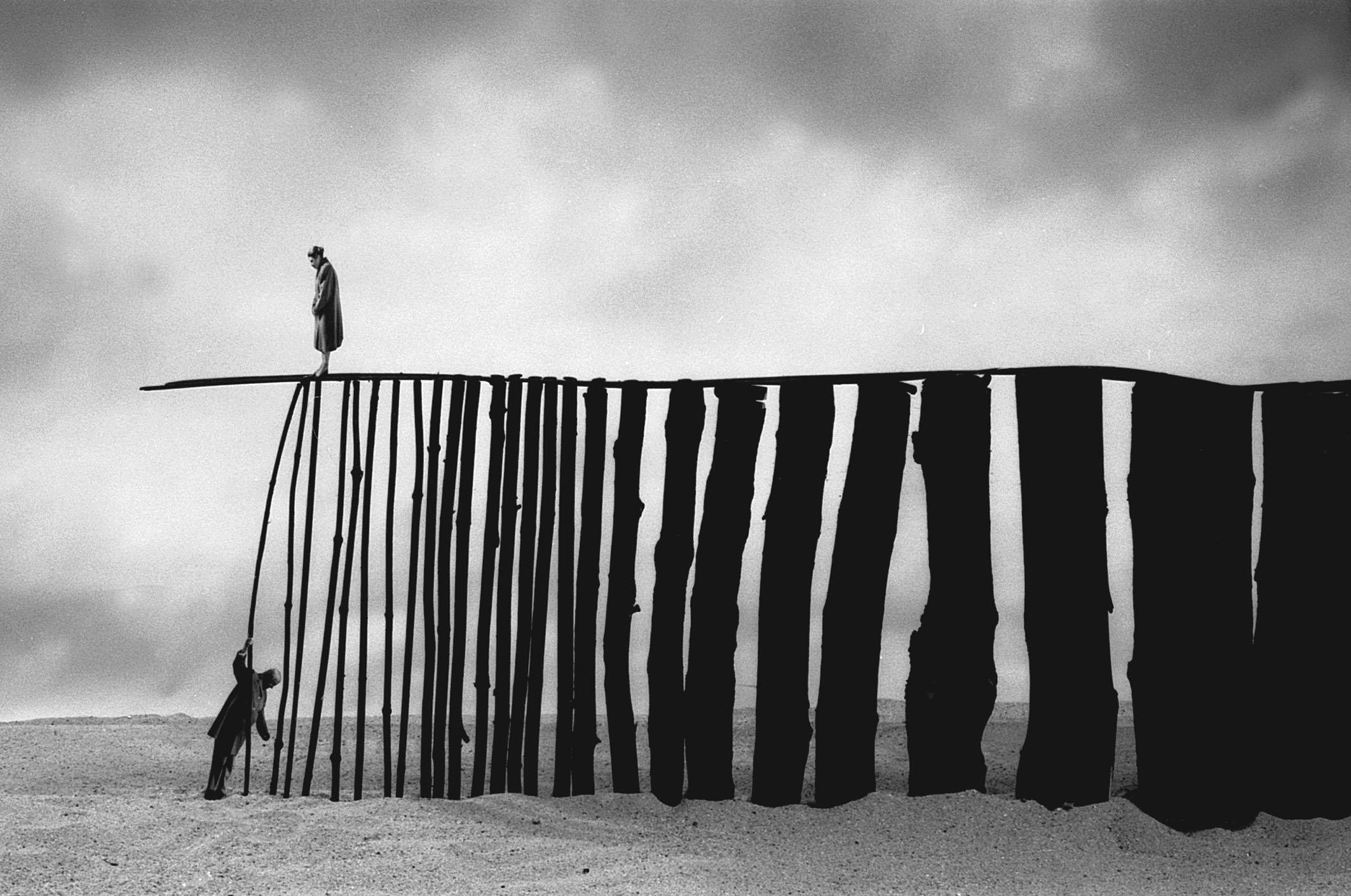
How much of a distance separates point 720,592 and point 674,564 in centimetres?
27

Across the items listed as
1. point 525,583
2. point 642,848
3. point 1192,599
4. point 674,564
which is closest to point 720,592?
point 674,564

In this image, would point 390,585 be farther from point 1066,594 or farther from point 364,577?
point 1066,594

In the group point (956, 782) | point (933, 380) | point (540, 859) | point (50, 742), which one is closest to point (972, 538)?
point (933, 380)

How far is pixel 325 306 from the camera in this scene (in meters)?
6.02

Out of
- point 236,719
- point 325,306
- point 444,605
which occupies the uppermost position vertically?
point 325,306

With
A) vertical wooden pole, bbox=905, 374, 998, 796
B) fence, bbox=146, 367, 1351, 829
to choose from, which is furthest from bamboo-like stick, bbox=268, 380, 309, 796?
vertical wooden pole, bbox=905, 374, 998, 796

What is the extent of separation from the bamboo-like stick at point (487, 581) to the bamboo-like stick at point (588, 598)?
17.3 inches

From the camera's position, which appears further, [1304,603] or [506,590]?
[506,590]

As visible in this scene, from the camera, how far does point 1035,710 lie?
5430 mm

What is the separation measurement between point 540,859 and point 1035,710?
235 centimetres

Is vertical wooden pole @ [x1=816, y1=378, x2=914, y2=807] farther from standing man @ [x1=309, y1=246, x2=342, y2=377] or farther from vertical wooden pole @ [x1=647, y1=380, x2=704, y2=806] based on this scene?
standing man @ [x1=309, y1=246, x2=342, y2=377]

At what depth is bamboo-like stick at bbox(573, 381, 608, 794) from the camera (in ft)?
18.9

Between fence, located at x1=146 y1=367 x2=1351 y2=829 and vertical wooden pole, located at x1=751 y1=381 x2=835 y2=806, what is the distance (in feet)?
0.04

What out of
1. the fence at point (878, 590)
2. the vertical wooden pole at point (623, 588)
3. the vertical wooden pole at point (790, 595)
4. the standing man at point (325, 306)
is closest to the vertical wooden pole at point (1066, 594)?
the fence at point (878, 590)
